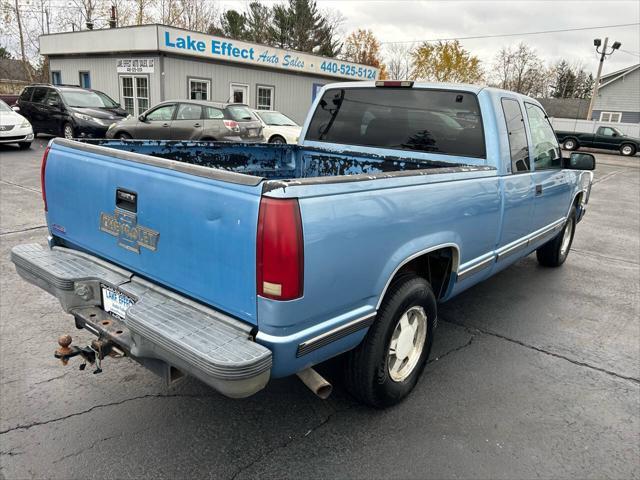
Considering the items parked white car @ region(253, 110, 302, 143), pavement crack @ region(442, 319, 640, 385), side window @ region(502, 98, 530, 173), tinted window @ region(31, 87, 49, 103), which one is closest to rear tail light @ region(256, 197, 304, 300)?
side window @ region(502, 98, 530, 173)

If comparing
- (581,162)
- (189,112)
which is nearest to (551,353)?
(581,162)

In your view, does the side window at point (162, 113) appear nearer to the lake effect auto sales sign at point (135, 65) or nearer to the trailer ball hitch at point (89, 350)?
the lake effect auto sales sign at point (135, 65)

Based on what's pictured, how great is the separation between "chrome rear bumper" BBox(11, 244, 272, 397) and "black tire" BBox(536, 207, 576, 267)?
4944mm

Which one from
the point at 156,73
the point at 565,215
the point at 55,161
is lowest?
the point at 565,215

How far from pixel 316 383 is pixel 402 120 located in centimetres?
252

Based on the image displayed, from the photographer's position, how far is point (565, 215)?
5539mm

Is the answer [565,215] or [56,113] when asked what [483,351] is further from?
[56,113]

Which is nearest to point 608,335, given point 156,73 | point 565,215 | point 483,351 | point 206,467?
point 483,351

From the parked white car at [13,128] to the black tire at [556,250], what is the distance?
13153mm

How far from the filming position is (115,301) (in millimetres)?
2658

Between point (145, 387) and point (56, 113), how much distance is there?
540 inches

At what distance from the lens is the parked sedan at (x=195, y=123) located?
40.8 ft

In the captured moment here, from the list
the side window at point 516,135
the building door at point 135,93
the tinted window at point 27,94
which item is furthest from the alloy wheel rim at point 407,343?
the building door at point 135,93

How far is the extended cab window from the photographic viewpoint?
3.78 m
